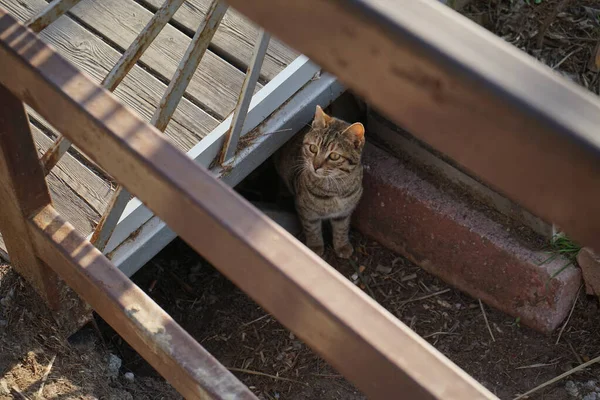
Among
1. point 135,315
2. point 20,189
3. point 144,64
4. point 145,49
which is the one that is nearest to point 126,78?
point 144,64

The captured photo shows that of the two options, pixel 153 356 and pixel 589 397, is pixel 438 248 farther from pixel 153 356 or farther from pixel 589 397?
pixel 153 356

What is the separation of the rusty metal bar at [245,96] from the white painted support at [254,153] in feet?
0.28

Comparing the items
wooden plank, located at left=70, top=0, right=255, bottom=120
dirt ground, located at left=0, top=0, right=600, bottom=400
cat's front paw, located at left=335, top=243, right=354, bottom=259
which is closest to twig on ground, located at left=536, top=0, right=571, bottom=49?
dirt ground, located at left=0, top=0, right=600, bottom=400

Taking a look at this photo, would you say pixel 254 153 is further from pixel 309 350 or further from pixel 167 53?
pixel 309 350

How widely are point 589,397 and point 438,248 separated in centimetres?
100

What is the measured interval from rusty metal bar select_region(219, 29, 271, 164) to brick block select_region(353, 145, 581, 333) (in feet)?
2.96

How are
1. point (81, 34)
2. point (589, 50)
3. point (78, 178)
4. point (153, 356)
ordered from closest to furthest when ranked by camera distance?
point (153, 356), point (78, 178), point (81, 34), point (589, 50)

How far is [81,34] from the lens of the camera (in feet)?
11.5

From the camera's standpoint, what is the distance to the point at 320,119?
3482 millimetres

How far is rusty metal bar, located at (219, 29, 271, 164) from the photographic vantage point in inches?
109

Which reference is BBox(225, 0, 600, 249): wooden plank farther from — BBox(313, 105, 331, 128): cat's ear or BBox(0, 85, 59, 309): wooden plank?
BBox(313, 105, 331, 128): cat's ear

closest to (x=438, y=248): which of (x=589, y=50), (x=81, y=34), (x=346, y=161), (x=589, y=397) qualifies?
(x=346, y=161)

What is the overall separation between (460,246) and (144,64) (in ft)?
5.70

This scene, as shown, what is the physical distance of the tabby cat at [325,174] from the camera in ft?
11.6
